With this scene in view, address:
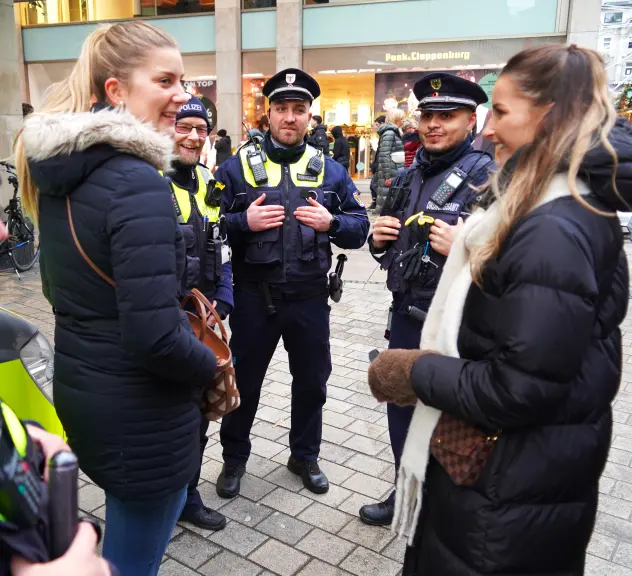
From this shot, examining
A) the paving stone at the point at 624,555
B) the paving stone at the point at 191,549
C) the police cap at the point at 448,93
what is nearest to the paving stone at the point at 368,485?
the paving stone at the point at 191,549

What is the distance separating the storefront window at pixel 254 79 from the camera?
18766 millimetres

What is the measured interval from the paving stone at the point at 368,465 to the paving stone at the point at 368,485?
0.19 feet

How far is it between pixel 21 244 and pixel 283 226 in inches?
253

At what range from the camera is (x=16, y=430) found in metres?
1.03

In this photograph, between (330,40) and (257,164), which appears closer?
(257,164)

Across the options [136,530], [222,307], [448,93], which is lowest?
[136,530]

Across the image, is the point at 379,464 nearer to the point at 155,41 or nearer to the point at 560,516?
the point at 560,516

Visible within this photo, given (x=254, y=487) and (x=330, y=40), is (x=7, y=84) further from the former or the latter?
(x=330, y=40)

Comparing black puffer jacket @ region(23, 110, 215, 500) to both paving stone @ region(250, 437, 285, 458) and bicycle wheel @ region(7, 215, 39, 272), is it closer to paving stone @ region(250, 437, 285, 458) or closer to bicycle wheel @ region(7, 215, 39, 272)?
paving stone @ region(250, 437, 285, 458)

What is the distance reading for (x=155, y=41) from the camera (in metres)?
1.94

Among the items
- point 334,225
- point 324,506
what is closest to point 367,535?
point 324,506

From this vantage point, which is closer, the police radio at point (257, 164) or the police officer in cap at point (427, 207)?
the police officer in cap at point (427, 207)

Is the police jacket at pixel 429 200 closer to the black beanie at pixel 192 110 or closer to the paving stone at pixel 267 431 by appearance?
the black beanie at pixel 192 110

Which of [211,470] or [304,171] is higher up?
[304,171]
